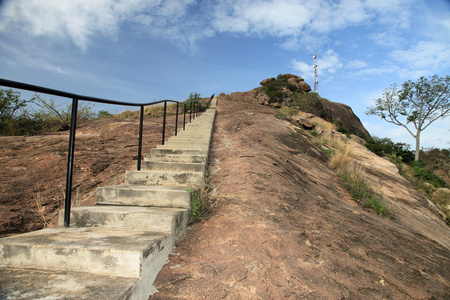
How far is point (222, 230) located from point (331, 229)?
1.33 m

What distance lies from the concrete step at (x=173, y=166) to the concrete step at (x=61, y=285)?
2.28 metres

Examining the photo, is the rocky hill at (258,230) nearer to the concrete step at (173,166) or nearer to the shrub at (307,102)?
the concrete step at (173,166)

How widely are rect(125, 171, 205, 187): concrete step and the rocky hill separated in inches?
16.7

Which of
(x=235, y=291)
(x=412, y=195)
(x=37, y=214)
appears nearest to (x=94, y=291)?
(x=235, y=291)

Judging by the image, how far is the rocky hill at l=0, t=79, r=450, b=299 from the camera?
6.42 ft

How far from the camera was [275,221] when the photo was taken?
282 cm

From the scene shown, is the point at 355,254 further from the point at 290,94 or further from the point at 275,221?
the point at 290,94

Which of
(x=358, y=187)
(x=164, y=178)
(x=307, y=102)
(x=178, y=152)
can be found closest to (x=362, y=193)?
(x=358, y=187)

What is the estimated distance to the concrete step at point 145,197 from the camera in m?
2.91

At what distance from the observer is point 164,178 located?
3.62 m

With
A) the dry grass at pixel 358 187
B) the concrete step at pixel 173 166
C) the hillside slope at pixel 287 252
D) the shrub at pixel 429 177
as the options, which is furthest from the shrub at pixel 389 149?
the concrete step at pixel 173 166

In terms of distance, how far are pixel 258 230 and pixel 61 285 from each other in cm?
168

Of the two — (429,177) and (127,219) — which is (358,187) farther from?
(429,177)

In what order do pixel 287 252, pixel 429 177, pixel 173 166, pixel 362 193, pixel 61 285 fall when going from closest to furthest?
pixel 61 285, pixel 287 252, pixel 173 166, pixel 362 193, pixel 429 177
